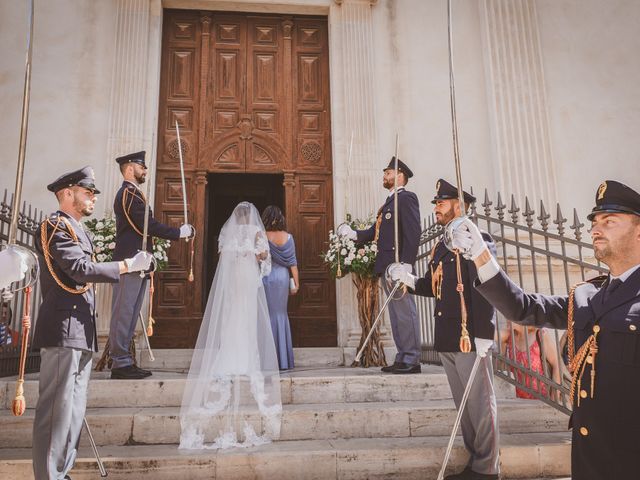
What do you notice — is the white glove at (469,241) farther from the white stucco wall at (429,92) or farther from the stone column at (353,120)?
the white stucco wall at (429,92)

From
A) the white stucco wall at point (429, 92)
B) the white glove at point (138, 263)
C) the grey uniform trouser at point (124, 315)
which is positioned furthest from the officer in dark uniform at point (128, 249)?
the white stucco wall at point (429, 92)

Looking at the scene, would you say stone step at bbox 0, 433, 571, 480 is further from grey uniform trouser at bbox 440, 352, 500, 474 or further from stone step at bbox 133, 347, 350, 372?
stone step at bbox 133, 347, 350, 372

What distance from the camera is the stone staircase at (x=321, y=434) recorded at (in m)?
3.69

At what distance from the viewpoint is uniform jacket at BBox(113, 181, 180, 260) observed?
17.6 feet

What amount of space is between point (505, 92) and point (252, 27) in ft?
14.3

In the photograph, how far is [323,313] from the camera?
7.98 metres

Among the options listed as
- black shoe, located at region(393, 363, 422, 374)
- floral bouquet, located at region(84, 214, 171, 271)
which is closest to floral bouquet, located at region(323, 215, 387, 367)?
black shoe, located at region(393, 363, 422, 374)

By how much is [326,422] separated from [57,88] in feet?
21.7

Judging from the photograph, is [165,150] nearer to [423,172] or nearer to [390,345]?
[423,172]

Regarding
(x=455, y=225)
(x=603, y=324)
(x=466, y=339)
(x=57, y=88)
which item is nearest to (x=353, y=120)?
(x=57, y=88)

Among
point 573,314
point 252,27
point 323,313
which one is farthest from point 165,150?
point 573,314

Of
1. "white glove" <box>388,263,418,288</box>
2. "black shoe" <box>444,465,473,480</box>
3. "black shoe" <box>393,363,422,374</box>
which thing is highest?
"white glove" <box>388,263,418,288</box>

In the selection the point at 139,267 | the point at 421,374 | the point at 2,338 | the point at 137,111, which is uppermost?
the point at 137,111

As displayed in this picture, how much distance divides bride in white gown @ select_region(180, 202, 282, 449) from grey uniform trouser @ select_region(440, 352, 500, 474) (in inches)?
59.9
